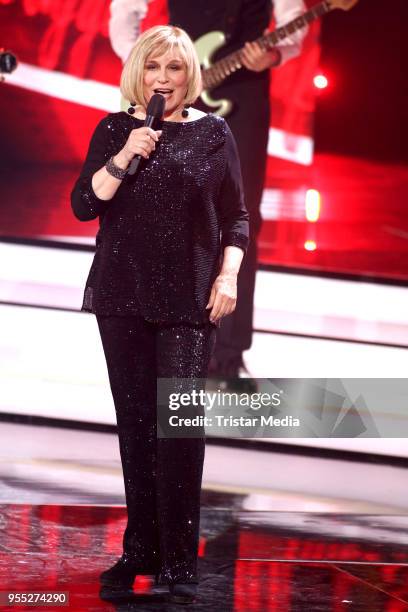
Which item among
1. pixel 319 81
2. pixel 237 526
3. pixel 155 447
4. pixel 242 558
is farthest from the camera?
pixel 319 81

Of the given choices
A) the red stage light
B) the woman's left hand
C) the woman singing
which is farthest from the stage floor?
the red stage light

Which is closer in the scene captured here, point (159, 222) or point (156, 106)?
point (156, 106)

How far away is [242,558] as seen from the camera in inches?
115

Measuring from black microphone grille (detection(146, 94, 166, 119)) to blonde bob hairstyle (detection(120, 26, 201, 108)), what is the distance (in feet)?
0.38

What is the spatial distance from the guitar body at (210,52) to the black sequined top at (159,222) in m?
2.01

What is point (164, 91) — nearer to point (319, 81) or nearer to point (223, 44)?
point (223, 44)

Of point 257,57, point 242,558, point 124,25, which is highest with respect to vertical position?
point 124,25

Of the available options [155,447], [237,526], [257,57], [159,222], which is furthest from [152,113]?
[257,57]

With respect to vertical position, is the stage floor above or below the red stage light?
below

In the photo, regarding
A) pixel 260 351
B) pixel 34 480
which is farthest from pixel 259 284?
pixel 34 480

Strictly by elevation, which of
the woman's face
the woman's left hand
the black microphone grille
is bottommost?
the woman's left hand

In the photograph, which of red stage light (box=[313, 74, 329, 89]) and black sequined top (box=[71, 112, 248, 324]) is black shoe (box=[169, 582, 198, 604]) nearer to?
black sequined top (box=[71, 112, 248, 324])

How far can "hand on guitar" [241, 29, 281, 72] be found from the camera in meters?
4.48

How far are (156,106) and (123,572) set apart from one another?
0.99m
